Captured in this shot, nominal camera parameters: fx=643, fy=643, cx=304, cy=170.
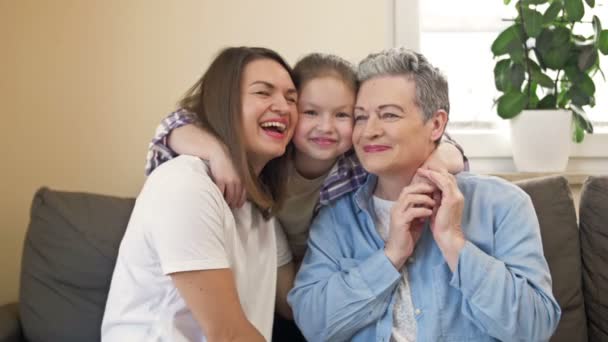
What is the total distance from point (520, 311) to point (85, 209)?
4.24 feet

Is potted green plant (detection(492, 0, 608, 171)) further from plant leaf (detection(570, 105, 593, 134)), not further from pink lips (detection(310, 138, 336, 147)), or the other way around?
pink lips (detection(310, 138, 336, 147))

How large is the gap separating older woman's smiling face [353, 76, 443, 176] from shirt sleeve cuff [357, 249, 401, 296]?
215mm

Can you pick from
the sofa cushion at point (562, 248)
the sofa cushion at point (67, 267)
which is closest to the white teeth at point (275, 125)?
the sofa cushion at point (67, 267)

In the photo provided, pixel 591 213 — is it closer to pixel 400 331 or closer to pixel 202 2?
pixel 400 331

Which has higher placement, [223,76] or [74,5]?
[74,5]

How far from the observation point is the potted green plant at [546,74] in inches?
94.0

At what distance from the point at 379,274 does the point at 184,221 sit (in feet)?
1.66

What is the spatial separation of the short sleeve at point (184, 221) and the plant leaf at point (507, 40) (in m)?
1.49

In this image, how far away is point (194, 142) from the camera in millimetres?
1495

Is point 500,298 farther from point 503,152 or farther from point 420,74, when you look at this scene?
point 503,152

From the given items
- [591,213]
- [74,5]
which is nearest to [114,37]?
[74,5]

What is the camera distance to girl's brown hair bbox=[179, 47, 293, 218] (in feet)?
4.87

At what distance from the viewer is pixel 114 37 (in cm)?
238

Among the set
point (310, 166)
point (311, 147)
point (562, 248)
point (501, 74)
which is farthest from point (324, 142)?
point (501, 74)
